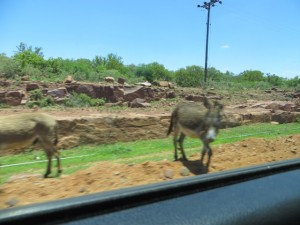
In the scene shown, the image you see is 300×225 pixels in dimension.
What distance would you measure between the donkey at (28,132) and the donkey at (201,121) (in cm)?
297

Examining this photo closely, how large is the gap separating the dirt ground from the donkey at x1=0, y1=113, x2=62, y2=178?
1147mm

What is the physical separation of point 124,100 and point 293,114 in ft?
33.7

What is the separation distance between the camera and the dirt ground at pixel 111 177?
19.3ft

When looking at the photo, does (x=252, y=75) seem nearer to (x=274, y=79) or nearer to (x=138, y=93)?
(x=274, y=79)

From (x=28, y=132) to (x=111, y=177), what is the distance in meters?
3.21

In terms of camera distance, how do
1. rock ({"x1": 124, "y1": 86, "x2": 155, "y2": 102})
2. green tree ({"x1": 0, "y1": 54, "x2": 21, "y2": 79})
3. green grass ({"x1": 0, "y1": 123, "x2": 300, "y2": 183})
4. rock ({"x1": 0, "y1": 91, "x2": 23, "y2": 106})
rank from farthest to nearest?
1. green tree ({"x1": 0, "y1": 54, "x2": 21, "y2": 79})
2. rock ({"x1": 124, "y1": 86, "x2": 155, "y2": 102})
3. rock ({"x1": 0, "y1": 91, "x2": 23, "y2": 106})
4. green grass ({"x1": 0, "y1": 123, "x2": 300, "y2": 183})

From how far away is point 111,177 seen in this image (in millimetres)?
7246

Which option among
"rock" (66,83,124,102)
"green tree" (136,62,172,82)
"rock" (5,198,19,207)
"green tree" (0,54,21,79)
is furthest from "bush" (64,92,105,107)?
"green tree" (136,62,172,82)

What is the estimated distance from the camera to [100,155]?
13.3m

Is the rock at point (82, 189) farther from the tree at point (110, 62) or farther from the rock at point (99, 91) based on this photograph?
the tree at point (110, 62)

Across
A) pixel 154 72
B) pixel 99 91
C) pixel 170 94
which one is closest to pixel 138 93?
pixel 99 91

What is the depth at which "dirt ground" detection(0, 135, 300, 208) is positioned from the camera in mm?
5895

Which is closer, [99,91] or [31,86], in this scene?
[31,86]

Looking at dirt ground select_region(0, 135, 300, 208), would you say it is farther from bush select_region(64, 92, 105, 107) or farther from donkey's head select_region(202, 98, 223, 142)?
bush select_region(64, 92, 105, 107)
